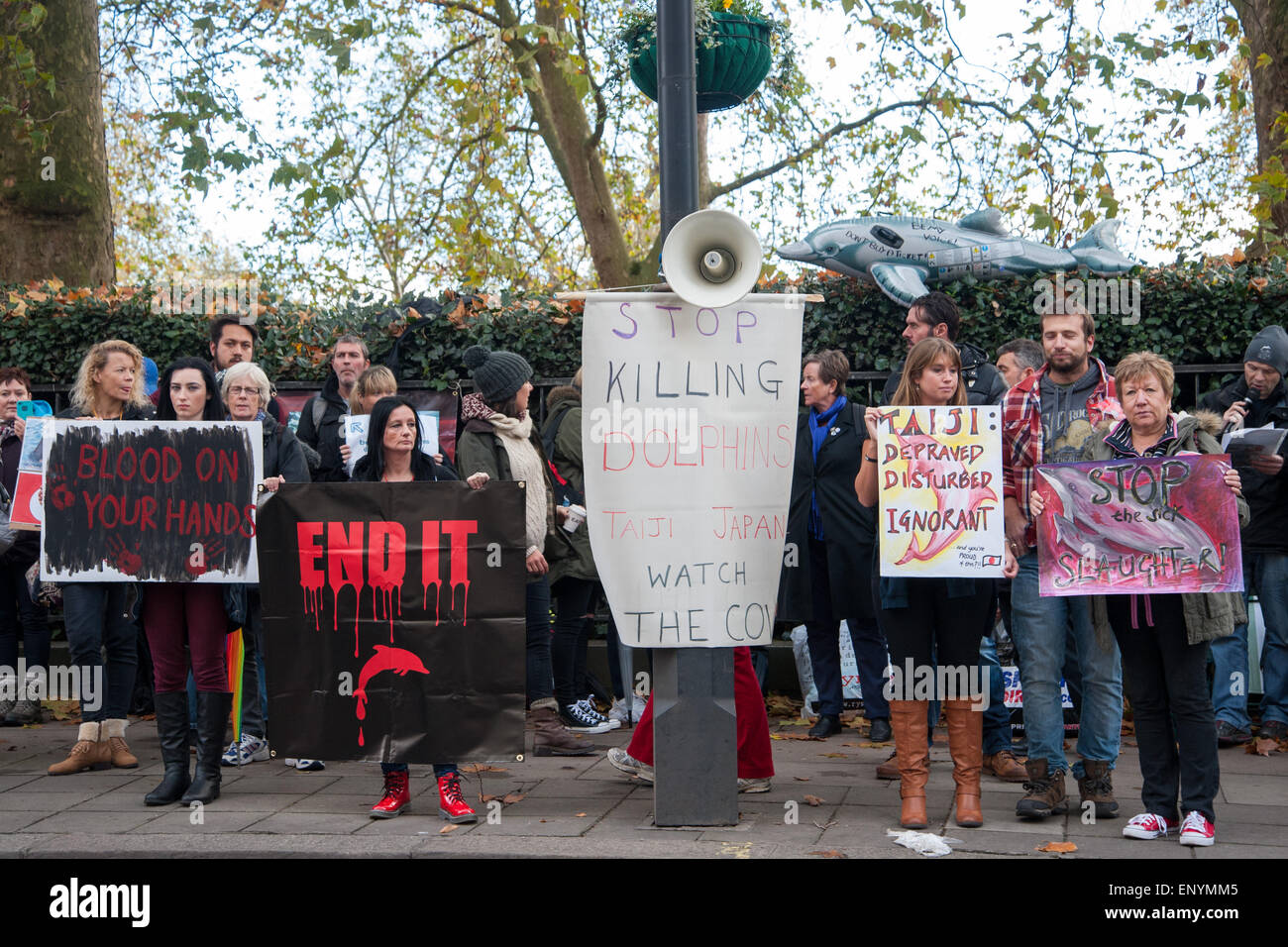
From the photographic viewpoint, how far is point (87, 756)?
6969 mm

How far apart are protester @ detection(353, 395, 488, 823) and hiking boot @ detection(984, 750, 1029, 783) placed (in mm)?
2598

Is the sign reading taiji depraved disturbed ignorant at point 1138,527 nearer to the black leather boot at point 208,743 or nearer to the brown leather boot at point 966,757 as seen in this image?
the brown leather boot at point 966,757

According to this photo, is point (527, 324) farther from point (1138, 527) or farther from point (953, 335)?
point (1138, 527)

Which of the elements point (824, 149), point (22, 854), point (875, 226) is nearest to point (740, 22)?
point (875, 226)

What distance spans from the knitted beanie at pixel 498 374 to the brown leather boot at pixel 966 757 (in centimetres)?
286

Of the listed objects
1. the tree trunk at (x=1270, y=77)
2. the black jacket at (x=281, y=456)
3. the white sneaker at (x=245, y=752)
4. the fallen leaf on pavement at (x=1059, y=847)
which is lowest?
the white sneaker at (x=245, y=752)

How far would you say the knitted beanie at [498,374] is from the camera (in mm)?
6922

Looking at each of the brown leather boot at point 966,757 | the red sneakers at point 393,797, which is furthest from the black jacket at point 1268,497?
the red sneakers at point 393,797

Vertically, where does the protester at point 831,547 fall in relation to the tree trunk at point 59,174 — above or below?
below

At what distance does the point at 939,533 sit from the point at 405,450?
239 centimetres

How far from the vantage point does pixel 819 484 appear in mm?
7637

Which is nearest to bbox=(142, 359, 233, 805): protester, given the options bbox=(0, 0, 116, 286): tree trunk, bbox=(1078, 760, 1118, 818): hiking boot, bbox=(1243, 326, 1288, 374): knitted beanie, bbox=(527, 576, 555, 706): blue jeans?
bbox=(527, 576, 555, 706): blue jeans

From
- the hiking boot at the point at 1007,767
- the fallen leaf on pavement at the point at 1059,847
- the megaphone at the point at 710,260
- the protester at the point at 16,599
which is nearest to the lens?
the fallen leaf on pavement at the point at 1059,847

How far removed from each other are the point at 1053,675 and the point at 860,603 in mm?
1908
